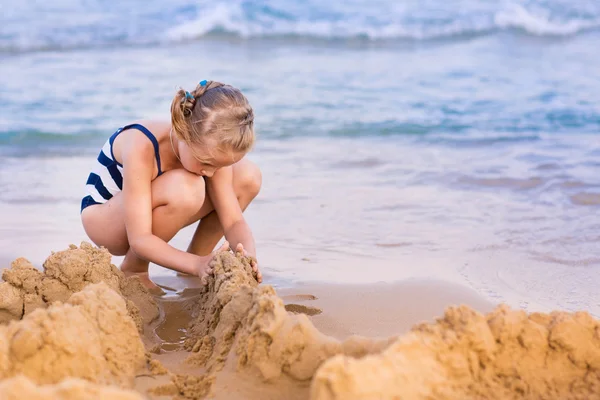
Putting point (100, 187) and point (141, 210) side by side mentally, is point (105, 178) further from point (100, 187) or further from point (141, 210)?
point (141, 210)

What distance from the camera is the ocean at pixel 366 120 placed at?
361cm

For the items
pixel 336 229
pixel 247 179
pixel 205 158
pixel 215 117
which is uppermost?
pixel 215 117

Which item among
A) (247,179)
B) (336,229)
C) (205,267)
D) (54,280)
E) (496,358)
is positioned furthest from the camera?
(336,229)

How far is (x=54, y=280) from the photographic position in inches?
96.3

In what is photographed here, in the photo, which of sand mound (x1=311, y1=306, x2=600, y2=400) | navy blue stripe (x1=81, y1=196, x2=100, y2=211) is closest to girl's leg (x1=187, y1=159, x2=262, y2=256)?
navy blue stripe (x1=81, y1=196, x2=100, y2=211)

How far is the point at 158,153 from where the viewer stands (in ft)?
10.00

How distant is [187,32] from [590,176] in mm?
8730

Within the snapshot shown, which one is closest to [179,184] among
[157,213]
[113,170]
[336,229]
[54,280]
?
[157,213]

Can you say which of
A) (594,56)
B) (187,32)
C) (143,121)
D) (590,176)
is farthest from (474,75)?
(143,121)

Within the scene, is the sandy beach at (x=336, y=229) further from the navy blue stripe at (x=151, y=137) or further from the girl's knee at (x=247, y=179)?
the girl's knee at (x=247, y=179)

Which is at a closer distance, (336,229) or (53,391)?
(53,391)

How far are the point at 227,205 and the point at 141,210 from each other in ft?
1.48

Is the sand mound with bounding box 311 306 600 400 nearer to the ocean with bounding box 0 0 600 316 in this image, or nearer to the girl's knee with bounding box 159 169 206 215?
the ocean with bounding box 0 0 600 316

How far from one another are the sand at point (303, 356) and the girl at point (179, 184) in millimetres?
668
